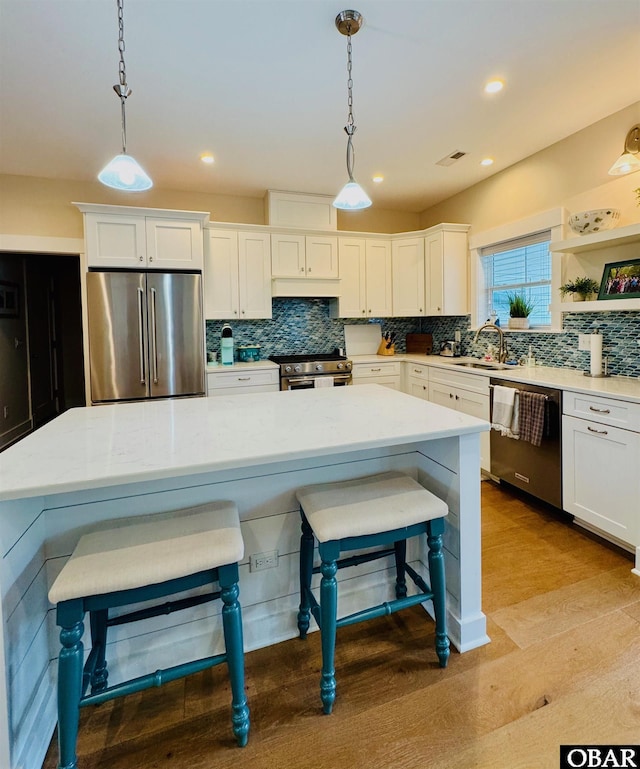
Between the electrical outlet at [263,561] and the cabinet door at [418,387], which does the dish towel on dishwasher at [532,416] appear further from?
the electrical outlet at [263,561]

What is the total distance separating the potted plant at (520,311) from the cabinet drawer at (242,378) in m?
2.28

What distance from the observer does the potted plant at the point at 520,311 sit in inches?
141

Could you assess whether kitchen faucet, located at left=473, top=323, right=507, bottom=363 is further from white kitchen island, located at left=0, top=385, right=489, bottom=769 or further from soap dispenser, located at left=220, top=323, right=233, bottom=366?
soap dispenser, located at left=220, top=323, right=233, bottom=366

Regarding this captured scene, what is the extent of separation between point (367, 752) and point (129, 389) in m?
3.08

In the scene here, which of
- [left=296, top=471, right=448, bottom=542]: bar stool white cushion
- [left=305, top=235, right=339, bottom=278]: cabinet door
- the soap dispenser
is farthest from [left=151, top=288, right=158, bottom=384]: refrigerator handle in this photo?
[left=296, top=471, right=448, bottom=542]: bar stool white cushion

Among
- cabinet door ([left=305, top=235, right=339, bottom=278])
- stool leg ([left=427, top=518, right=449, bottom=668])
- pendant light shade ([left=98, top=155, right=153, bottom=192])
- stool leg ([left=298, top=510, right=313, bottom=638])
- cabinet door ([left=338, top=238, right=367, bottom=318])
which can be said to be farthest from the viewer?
cabinet door ([left=338, top=238, right=367, bottom=318])

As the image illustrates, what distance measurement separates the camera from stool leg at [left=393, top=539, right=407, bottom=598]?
1.80 metres

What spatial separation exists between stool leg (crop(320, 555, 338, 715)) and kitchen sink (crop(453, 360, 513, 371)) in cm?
272

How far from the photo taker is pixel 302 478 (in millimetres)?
1669

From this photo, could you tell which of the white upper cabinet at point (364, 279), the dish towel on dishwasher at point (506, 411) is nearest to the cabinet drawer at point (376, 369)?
the white upper cabinet at point (364, 279)

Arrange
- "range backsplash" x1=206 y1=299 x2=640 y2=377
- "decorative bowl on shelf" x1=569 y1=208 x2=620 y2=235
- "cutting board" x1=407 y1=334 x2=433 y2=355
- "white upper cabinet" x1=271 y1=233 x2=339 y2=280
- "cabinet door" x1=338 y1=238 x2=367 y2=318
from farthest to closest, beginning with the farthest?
"cutting board" x1=407 y1=334 x2=433 y2=355, "cabinet door" x1=338 y1=238 x2=367 y2=318, "white upper cabinet" x1=271 y1=233 x2=339 y2=280, "range backsplash" x1=206 y1=299 x2=640 y2=377, "decorative bowl on shelf" x1=569 y1=208 x2=620 y2=235

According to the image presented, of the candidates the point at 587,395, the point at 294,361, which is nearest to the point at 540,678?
the point at 587,395

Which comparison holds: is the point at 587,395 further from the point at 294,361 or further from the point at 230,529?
the point at 294,361

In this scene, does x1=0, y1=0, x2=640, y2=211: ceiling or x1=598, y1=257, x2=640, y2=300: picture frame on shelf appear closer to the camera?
x1=0, y1=0, x2=640, y2=211: ceiling
